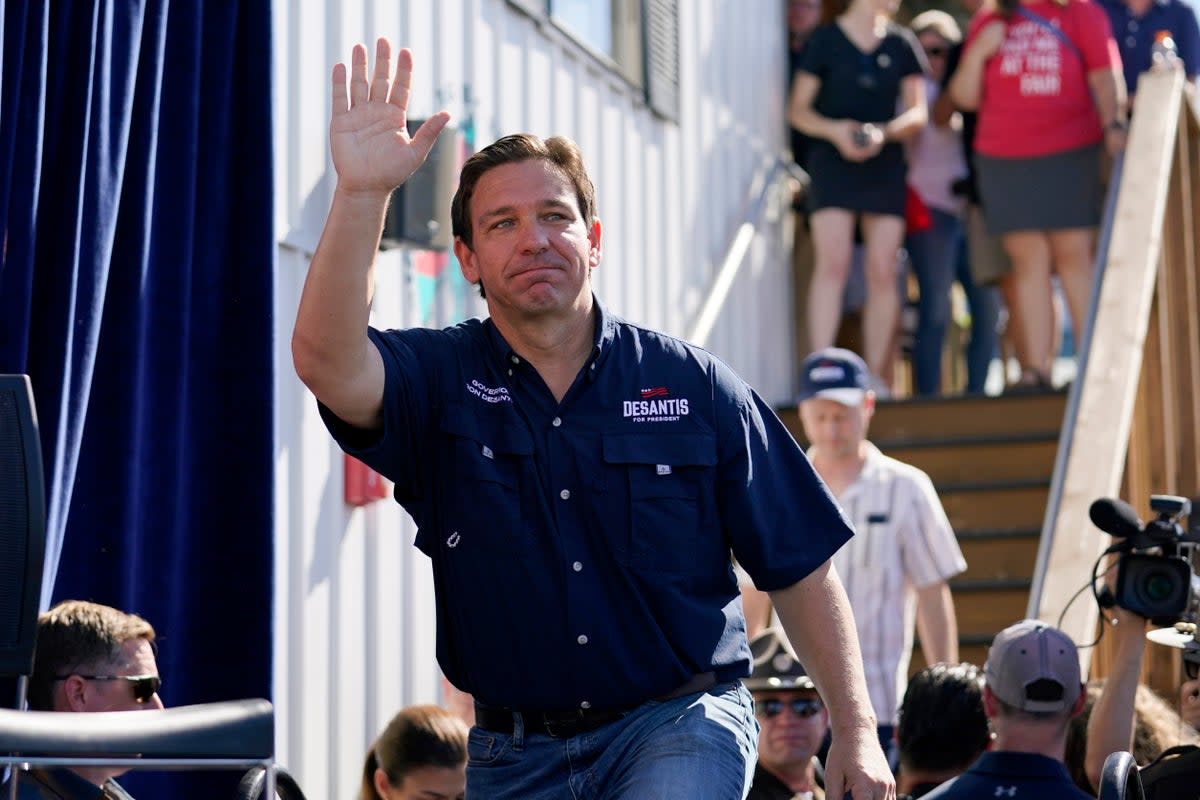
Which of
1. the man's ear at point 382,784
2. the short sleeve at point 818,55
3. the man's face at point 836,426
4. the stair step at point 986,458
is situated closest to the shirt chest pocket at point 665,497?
the man's ear at point 382,784

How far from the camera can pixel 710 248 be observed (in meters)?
8.85

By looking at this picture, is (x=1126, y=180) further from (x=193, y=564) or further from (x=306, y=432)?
(x=193, y=564)

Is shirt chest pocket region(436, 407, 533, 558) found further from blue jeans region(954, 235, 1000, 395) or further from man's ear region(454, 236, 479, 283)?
blue jeans region(954, 235, 1000, 395)

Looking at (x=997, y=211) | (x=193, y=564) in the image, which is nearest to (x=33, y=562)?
(x=193, y=564)

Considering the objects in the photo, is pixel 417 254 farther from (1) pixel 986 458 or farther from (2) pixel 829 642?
(2) pixel 829 642

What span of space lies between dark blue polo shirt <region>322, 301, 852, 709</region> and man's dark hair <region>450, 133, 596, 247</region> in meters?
0.19

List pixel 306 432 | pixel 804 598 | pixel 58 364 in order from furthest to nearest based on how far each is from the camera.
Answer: pixel 306 432 < pixel 58 364 < pixel 804 598

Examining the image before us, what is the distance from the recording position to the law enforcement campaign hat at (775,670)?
4996 mm

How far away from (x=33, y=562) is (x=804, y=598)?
3.91 feet

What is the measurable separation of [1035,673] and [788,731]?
882mm

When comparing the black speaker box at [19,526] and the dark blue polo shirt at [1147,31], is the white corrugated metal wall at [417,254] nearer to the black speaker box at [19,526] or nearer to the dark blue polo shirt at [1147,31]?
the dark blue polo shirt at [1147,31]

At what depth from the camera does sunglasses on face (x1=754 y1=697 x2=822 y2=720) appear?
4887 millimetres

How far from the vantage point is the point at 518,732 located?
9.71 feet

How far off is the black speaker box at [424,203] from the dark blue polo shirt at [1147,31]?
4163 millimetres
